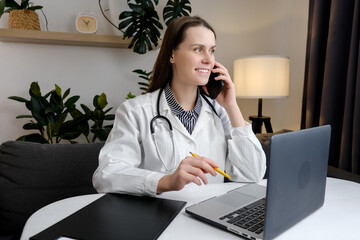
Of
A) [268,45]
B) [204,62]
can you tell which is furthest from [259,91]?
[204,62]

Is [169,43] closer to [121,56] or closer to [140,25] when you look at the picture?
[140,25]

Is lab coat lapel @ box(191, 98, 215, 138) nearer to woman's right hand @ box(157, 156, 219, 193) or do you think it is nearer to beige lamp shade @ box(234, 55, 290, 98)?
woman's right hand @ box(157, 156, 219, 193)

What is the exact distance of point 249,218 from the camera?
2.39 ft

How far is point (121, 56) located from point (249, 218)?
7.53 feet

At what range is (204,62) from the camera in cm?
122

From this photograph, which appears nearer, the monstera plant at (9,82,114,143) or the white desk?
the white desk

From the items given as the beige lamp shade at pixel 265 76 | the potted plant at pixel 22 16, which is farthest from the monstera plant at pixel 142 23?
the beige lamp shade at pixel 265 76

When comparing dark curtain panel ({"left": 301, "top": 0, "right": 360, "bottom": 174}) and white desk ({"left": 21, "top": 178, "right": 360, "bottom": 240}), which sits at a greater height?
dark curtain panel ({"left": 301, "top": 0, "right": 360, "bottom": 174})

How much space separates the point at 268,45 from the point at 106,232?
276cm

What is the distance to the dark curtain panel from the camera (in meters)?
1.82

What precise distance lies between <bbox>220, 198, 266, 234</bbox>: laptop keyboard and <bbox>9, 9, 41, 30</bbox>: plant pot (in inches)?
85.8

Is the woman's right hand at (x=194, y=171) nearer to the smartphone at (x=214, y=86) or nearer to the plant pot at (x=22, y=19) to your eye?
the smartphone at (x=214, y=86)

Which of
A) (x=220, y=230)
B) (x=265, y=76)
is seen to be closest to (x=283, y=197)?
(x=220, y=230)

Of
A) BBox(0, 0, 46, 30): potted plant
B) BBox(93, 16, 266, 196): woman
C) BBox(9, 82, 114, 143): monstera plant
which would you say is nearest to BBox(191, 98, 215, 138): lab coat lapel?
BBox(93, 16, 266, 196): woman
